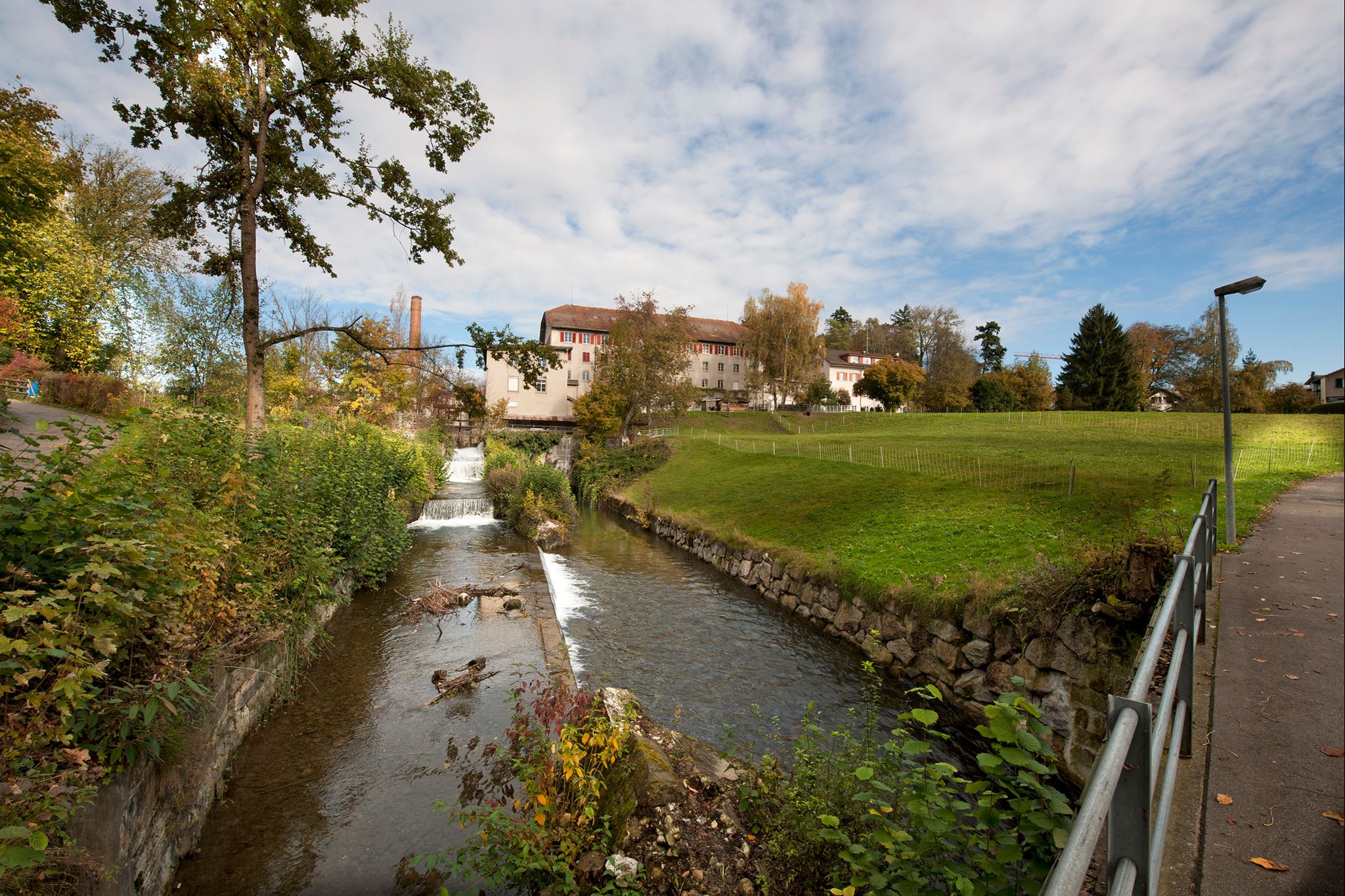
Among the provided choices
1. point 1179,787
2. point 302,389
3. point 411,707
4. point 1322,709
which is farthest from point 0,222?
point 1322,709

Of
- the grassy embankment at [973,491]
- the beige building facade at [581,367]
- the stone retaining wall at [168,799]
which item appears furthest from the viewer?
the beige building facade at [581,367]

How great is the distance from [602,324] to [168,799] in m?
67.8

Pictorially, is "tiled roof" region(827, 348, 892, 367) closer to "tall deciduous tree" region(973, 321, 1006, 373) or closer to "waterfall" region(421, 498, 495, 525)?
"tall deciduous tree" region(973, 321, 1006, 373)

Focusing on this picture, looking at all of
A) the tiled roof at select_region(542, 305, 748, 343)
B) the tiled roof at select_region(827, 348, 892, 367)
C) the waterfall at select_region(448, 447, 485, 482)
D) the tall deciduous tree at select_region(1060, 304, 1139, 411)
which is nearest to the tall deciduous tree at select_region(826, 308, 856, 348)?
the tiled roof at select_region(827, 348, 892, 367)

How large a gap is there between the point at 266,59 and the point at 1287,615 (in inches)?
675

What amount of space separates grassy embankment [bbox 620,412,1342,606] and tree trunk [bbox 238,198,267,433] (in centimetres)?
1224

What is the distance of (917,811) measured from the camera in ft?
10.6

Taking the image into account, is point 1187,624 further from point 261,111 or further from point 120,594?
point 261,111

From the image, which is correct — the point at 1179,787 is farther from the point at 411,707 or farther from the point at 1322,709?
the point at 411,707

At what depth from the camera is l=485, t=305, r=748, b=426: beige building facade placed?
60.8 meters

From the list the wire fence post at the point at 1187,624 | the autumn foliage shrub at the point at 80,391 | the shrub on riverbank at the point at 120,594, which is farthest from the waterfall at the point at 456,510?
the wire fence post at the point at 1187,624

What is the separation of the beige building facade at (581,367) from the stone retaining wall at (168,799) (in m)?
47.3

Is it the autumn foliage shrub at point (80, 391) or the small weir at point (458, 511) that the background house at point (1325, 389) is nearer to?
the small weir at point (458, 511)

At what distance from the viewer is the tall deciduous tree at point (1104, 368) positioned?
54.7m
